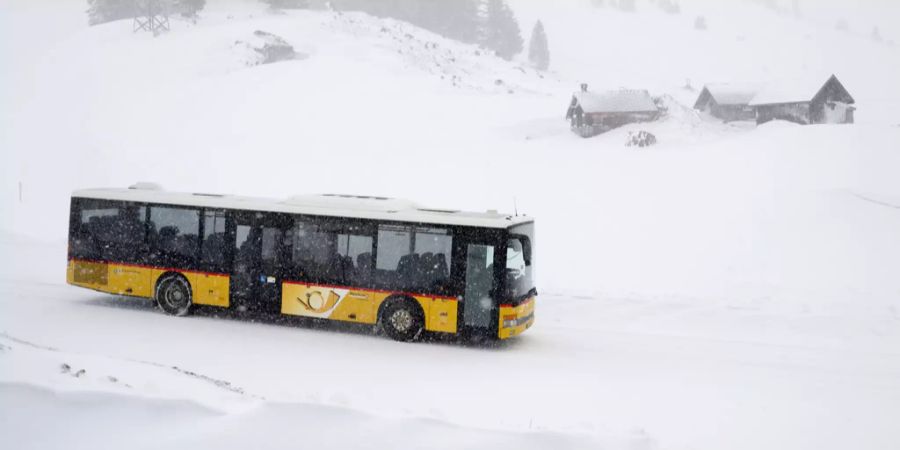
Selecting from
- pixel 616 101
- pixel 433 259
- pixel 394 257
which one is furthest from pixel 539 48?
pixel 433 259

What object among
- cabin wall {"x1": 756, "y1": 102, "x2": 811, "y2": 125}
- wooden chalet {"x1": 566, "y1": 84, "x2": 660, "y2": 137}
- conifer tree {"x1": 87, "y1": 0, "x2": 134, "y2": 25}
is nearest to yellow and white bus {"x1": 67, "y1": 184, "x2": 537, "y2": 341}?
wooden chalet {"x1": 566, "y1": 84, "x2": 660, "y2": 137}

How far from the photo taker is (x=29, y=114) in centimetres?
4466

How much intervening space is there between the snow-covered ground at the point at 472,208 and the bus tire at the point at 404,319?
0.51m

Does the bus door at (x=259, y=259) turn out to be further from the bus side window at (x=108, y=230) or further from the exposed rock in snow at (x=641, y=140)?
the exposed rock in snow at (x=641, y=140)

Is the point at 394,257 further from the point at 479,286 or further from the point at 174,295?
the point at 174,295

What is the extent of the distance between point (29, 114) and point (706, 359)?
4469 cm

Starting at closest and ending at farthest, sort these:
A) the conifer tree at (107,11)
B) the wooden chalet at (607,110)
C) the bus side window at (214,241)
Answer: the bus side window at (214,241)
the wooden chalet at (607,110)
the conifer tree at (107,11)

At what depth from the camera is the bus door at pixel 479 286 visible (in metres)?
14.2

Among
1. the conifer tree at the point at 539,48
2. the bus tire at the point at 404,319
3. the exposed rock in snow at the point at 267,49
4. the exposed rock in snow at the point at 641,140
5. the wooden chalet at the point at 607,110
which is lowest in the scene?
the bus tire at the point at 404,319

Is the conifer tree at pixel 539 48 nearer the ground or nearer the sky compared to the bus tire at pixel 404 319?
nearer the sky

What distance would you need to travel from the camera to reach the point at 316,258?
15305 mm

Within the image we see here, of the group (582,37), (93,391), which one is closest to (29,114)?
(93,391)

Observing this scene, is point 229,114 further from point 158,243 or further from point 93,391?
point 93,391

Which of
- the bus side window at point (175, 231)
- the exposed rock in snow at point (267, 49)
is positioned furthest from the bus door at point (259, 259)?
the exposed rock in snow at point (267, 49)
